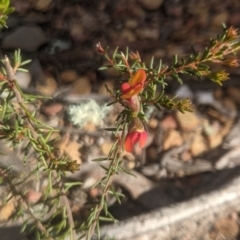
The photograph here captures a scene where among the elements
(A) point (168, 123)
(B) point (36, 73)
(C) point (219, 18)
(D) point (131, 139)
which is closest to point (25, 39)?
(B) point (36, 73)

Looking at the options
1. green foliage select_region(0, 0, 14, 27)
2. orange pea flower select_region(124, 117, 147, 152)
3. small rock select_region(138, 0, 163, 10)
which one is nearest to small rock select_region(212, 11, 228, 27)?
small rock select_region(138, 0, 163, 10)

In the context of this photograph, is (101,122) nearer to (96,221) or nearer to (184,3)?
(184,3)

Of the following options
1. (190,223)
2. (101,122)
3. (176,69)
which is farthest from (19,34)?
(176,69)

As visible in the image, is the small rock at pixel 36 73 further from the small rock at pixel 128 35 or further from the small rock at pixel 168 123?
the small rock at pixel 168 123

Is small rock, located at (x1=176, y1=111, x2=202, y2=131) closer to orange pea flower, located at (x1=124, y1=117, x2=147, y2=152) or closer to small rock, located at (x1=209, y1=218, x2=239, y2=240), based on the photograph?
small rock, located at (x1=209, y1=218, x2=239, y2=240)

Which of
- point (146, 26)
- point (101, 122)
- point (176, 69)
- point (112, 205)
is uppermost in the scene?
point (176, 69)

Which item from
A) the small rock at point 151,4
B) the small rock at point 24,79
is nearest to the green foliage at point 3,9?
the small rock at point 24,79

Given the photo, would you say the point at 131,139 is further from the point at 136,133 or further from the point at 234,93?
the point at 234,93
